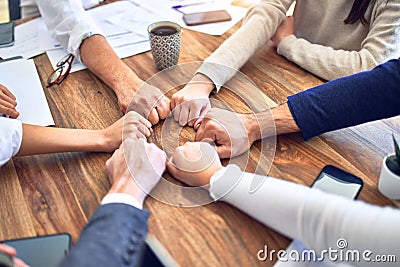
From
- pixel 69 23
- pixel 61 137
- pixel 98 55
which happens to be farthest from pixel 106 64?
pixel 61 137


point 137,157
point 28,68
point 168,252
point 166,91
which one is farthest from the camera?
point 28,68

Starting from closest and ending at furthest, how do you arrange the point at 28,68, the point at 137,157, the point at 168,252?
the point at 168,252 < the point at 137,157 < the point at 28,68

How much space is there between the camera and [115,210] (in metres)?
0.79

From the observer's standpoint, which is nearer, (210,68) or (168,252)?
(168,252)

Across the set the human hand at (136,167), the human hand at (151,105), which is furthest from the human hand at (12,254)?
the human hand at (151,105)

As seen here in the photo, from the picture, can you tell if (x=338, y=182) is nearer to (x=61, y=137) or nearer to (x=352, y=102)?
(x=352, y=102)

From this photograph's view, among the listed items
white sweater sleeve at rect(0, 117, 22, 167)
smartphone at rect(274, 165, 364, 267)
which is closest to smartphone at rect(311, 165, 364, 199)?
smartphone at rect(274, 165, 364, 267)

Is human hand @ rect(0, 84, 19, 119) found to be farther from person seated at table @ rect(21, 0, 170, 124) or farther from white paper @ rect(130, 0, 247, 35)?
white paper @ rect(130, 0, 247, 35)

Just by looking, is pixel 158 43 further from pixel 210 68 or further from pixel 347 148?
pixel 347 148

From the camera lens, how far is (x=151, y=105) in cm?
106

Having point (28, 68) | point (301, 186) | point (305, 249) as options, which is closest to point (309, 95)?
point (301, 186)

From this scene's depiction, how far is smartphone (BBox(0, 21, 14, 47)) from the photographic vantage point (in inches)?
53.3

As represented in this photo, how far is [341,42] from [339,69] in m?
0.19

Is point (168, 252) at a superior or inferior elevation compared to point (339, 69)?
inferior
